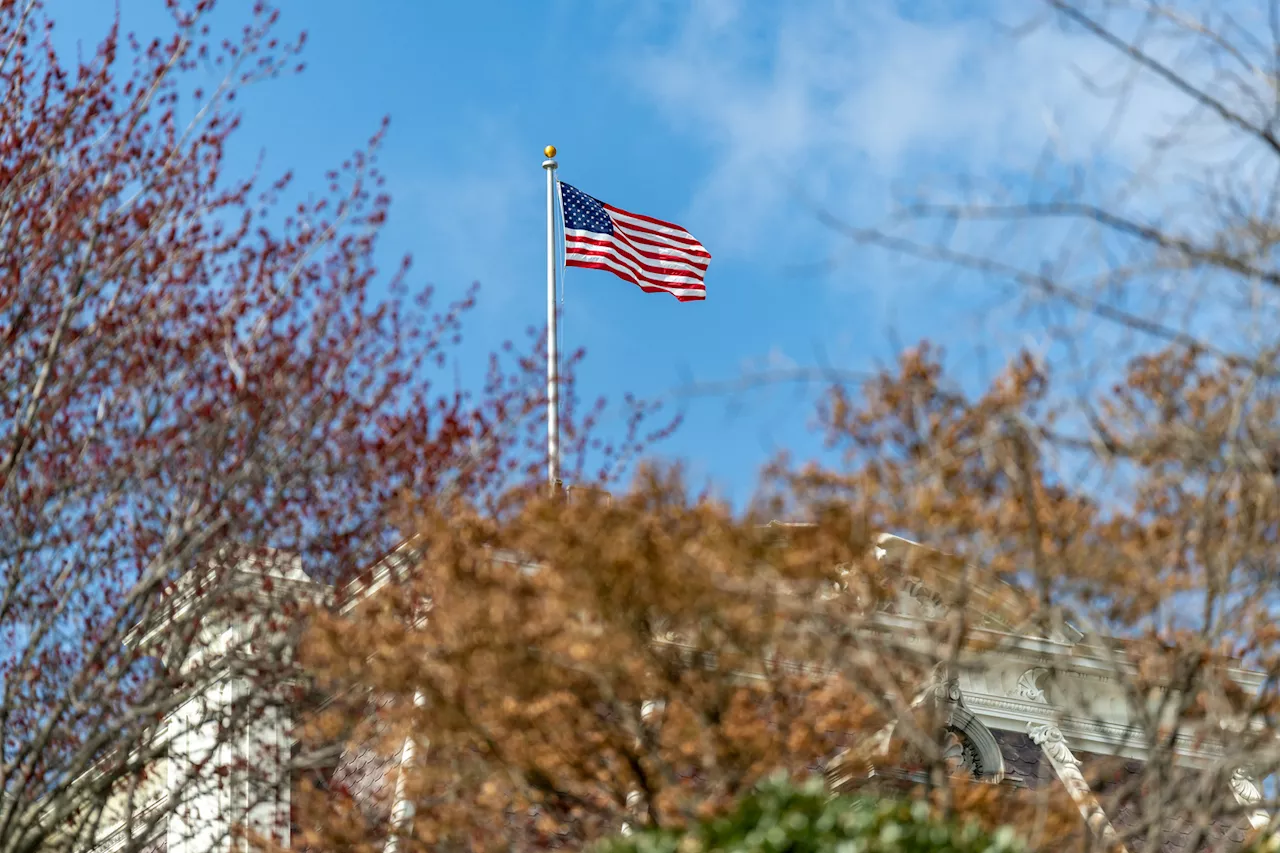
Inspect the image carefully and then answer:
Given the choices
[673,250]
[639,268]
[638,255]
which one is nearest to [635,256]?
→ [638,255]

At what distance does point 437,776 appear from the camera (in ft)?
40.7

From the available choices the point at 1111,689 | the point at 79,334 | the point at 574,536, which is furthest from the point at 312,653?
the point at 1111,689

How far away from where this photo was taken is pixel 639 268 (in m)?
22.1

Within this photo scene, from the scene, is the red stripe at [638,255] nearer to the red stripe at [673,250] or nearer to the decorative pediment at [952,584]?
the red stripe at [673,250]

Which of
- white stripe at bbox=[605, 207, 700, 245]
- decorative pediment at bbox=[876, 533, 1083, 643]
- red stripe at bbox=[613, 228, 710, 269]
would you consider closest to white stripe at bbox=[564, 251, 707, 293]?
red stripe at bbox=[613, 228, 710, 269]

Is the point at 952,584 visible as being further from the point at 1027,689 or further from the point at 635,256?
the point at 635,256

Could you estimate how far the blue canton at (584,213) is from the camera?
2194 centimetres

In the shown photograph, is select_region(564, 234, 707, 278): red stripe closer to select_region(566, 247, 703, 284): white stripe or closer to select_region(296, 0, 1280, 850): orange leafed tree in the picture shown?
select_region(566, 247, 703, 284): white stripe

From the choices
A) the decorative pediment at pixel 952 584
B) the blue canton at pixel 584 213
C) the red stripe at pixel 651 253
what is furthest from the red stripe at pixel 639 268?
the decorative pediment at pixel 952 584

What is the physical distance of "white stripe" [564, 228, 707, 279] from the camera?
2186 cm

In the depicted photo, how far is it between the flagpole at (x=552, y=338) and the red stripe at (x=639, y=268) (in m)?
0.57

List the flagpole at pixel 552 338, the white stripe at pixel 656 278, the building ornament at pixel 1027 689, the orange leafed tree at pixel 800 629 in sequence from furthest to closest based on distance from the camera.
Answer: the white stripe at pixel 656 278
the building ornament at pixel 1027 689
the flagpole at pixel 552 338
the orange leafed tree at pixel 800 629

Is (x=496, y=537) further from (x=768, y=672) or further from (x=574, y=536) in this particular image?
(x=768, y=672)

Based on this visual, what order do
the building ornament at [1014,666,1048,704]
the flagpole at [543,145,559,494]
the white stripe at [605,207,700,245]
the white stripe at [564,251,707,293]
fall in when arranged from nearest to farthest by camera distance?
the flagpole at [543,145,559,494], the building ornament at [1014,666,1048,704], the white stripe at [564,251,707,293], the white stripe at [605,207,700,245]
